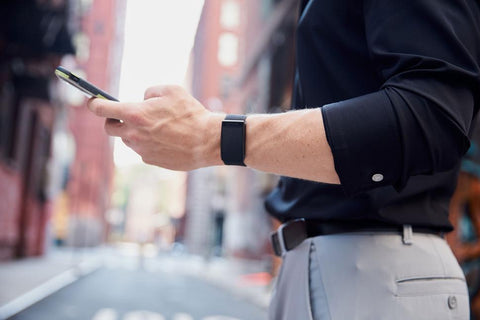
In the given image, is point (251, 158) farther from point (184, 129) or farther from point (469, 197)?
point (469, 197)

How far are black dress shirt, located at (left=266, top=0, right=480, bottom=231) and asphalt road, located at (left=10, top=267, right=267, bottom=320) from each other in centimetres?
670

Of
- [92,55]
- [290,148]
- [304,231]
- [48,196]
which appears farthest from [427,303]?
[92,55]

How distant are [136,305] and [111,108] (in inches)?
337

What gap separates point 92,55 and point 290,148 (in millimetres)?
44476

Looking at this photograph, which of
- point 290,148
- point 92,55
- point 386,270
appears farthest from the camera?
point 92,55

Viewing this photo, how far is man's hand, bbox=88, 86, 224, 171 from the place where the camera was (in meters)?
1.03

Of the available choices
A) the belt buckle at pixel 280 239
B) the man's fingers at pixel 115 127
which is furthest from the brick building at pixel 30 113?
the man's fingers at pixel 115 127

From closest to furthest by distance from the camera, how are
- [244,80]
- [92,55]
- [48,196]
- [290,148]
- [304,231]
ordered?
[290,148] → [304,231] → [48,196] → [244,80] → [92,55]

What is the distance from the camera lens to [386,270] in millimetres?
1171

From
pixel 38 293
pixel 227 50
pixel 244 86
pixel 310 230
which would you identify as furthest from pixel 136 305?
pixel 227 50

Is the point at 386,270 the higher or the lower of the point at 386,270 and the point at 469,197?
the lower

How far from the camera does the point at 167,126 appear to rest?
1035 millimetres

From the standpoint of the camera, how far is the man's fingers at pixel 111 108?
1.03 metres

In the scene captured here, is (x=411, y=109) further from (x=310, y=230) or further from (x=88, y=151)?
(x=88, y=151)
